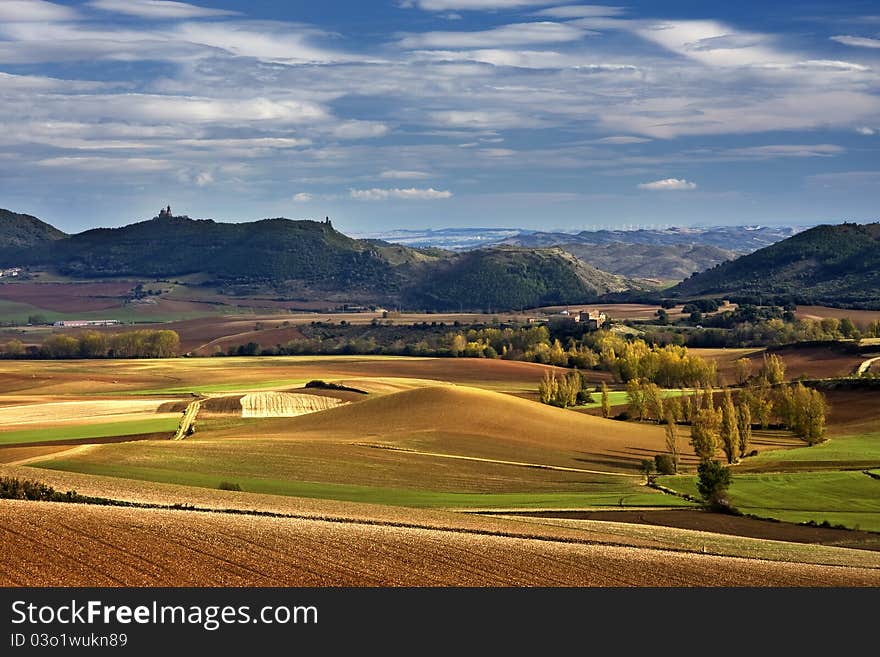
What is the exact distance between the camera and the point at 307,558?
88.4 feet

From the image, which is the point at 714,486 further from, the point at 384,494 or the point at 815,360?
the point at 815,360

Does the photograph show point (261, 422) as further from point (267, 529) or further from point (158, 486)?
point (267, 529)

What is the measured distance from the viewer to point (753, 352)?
147m

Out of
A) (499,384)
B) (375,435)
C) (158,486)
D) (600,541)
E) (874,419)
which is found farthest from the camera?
(499,384)

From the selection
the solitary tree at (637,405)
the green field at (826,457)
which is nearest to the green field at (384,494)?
the green field at (826,457)

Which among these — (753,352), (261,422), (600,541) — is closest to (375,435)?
(261,422)

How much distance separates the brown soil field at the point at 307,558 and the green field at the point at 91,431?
39.9m

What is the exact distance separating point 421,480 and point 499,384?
63.3m

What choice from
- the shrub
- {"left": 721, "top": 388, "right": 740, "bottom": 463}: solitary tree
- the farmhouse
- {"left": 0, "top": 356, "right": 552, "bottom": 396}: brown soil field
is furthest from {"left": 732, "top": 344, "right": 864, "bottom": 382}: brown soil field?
the shrub

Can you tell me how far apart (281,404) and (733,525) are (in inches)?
2112

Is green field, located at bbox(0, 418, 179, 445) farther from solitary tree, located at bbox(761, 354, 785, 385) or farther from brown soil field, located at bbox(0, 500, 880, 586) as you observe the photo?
solitary tree, located at bbox(761, 354, 785, 385)

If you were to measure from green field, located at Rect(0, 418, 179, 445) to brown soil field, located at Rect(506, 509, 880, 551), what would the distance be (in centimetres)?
3794

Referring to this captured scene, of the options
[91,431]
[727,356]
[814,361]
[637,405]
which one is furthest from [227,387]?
[727,356]

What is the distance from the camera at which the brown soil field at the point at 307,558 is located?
969 inches
